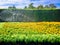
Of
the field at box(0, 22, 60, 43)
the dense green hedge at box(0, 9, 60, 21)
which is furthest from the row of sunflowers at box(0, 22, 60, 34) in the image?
the dense green hedge at box(0, 9, 60, 21)

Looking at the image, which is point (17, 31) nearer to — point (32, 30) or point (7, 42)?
point (32, 30)

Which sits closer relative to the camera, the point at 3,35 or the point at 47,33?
the point at 3,35

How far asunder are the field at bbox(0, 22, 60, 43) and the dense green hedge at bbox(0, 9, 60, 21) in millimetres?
702

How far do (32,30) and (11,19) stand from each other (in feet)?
4.52

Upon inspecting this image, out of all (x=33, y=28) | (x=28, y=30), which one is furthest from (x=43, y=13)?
(x=28, y=30)

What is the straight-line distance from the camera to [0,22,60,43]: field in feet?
26.3

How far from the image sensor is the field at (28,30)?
26.3 feet

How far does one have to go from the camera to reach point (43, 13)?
34.9 ft

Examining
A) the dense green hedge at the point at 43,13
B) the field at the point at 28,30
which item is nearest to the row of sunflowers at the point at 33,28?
the field at the point at 28,30

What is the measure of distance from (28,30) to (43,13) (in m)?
1.78

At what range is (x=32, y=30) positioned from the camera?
9.10m

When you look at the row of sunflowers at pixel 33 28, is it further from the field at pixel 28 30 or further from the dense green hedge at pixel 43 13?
the dense green hedge at pixel 43 13

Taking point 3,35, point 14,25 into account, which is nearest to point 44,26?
point 14,25

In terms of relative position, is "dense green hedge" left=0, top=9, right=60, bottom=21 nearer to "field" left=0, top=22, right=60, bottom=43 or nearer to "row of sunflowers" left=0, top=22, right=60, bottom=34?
"field" left=0, top=22, right=60, bottom=43
